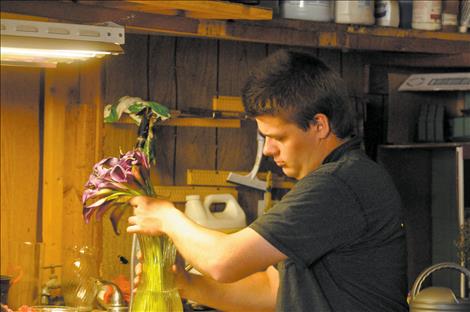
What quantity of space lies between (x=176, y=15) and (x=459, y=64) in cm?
146

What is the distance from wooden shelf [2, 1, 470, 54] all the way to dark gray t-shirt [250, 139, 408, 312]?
103cm

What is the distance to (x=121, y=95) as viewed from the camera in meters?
3.88

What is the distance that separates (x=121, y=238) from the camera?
3.90 meters

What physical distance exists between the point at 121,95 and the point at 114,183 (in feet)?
4.11

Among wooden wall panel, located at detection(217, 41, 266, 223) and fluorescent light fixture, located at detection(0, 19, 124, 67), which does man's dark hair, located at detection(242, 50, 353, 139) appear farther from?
wooden wall panel, located at detection(217, 41, 266, 223)

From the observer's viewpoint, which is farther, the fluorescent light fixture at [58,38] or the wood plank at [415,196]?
the wood plank at [415,196]

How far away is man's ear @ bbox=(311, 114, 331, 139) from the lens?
257cm

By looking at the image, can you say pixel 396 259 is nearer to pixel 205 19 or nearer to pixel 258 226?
pixel 258 226

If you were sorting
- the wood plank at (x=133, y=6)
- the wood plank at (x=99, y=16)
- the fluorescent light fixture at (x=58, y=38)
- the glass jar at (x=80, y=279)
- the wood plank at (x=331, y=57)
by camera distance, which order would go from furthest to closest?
the wood plank at (x=331, y=57)
the glass jar at (x=80, y=279)
the wood plank at (x=133, y=6)
the wood plank at (x=99, y=16)
the fluorescent light fixture at (x=58, y=38)

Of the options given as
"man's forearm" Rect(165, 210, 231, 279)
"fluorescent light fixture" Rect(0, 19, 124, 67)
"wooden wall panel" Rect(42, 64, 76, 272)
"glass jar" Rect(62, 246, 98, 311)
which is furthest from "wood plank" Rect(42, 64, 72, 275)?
"man's forearm" Rect(165, 210, 231, 279)

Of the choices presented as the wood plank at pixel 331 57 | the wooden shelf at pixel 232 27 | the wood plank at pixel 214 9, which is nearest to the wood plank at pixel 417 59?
the wooden shelf at pixel 232 27

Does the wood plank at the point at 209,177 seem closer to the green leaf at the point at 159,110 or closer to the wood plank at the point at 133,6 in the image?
the green leaf at the point at 159,110

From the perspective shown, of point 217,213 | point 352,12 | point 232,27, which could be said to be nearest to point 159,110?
point 232,27

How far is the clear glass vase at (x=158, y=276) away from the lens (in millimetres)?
2809
